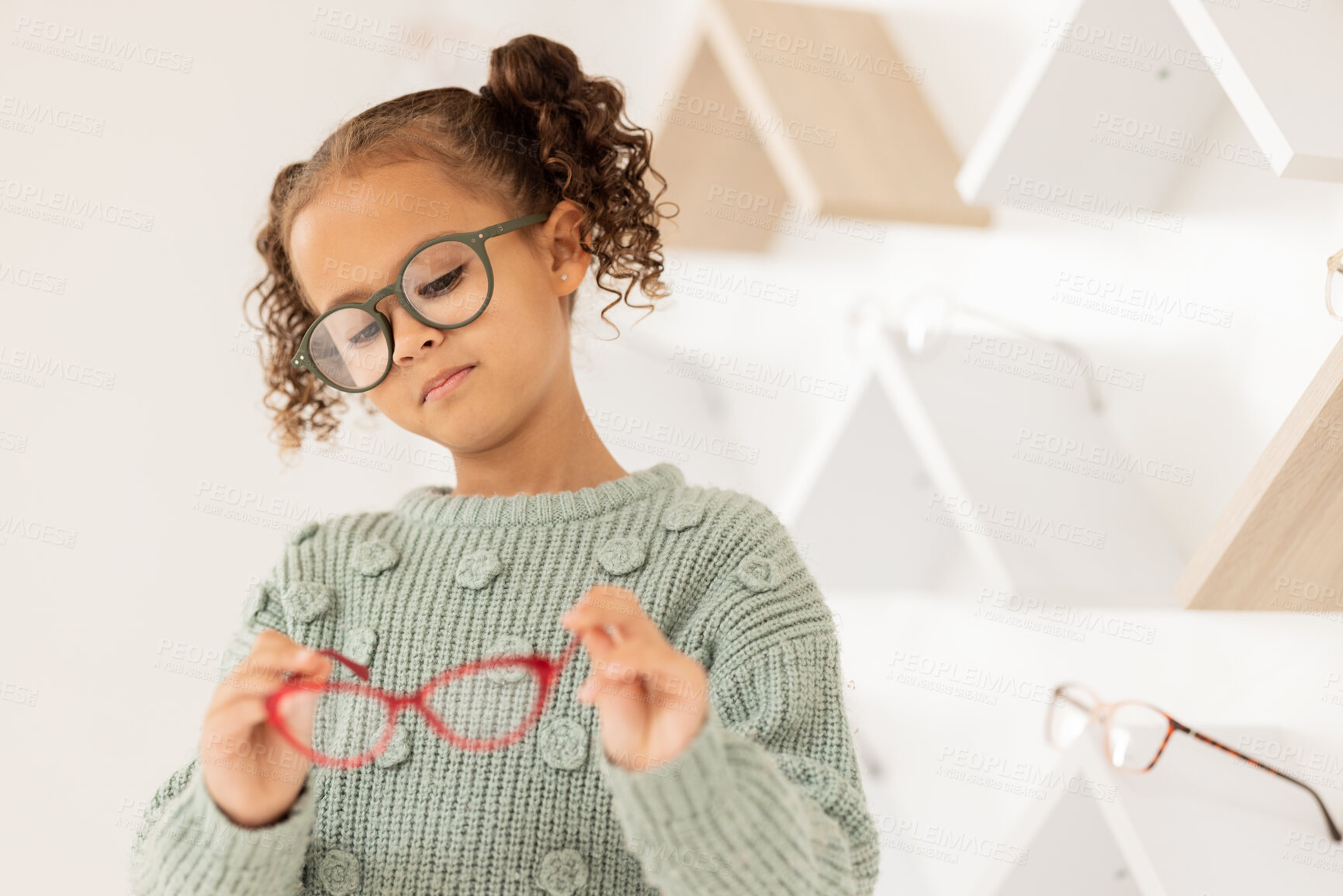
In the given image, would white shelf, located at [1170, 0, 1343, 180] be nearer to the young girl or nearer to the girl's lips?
the young girl

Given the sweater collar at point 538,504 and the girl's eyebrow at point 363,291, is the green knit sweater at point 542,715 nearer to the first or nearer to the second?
the sweater collar at point 538,504

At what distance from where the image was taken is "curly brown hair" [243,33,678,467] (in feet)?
3.25

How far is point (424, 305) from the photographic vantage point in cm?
89

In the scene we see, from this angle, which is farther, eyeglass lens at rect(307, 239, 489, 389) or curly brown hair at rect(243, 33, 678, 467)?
curly brown hair at rect(243, 33, 678, 467)

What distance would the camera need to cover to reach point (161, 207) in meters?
1.81

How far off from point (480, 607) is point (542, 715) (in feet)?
0.35

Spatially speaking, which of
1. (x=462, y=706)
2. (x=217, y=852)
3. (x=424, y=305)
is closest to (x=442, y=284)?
(x=424, y=305)

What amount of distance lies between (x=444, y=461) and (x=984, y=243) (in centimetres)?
104

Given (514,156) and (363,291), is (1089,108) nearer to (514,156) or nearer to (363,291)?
(514,156)

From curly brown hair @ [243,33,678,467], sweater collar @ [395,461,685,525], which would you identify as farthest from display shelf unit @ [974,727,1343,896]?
curly brown hair @ [243,33,678,467]

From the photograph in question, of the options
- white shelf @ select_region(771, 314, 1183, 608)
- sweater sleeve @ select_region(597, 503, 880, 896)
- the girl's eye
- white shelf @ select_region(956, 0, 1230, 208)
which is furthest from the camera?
white shelf @ select_region(771, 314, 1183, 608)

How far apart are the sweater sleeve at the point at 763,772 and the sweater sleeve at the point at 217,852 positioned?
23 centimetres

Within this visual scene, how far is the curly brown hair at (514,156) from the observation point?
39.0 inches

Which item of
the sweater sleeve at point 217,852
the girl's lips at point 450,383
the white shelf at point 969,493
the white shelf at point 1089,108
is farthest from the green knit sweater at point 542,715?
the white shelf at point 1089,108
